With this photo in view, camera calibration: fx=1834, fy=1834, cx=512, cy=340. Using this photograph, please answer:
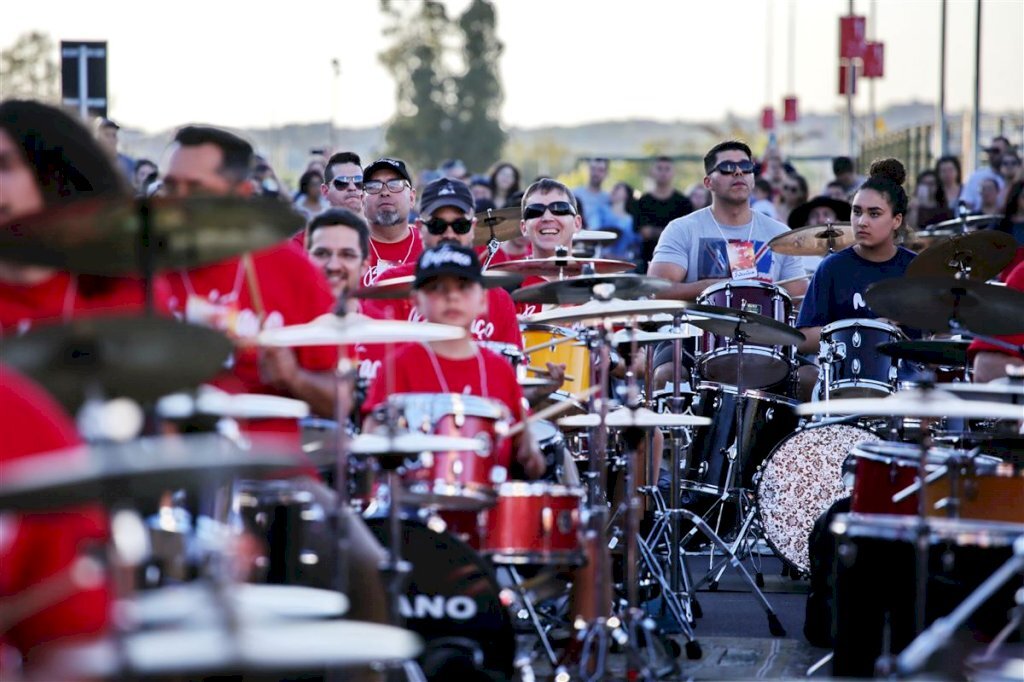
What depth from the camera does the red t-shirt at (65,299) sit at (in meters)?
5.21

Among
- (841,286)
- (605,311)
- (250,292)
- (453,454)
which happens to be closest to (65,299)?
(250,292)

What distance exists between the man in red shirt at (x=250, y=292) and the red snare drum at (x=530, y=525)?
0.88m

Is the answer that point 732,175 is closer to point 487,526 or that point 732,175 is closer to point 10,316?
point 487,526

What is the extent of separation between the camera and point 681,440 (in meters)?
10.2

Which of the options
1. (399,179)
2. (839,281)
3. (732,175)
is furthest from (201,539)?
(732,175)

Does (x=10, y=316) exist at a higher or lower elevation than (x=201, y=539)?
higher

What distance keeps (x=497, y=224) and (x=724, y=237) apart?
1.52 meters

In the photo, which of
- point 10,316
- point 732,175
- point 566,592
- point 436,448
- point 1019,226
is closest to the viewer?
point 10,316

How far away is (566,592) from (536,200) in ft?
12.1

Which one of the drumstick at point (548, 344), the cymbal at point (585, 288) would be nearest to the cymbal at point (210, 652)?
the cymbal at point (585, 288)

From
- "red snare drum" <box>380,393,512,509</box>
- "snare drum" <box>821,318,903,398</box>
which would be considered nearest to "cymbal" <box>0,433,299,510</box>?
"red snare drum" <box>380,393,512,509</box>

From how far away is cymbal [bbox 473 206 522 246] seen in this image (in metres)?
12.2

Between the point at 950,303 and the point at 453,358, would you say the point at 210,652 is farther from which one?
the point at 950,303

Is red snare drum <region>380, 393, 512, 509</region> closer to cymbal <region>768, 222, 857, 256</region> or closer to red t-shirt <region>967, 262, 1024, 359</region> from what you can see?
red t-shirt <region>967, 262, 1024, 359</region>
